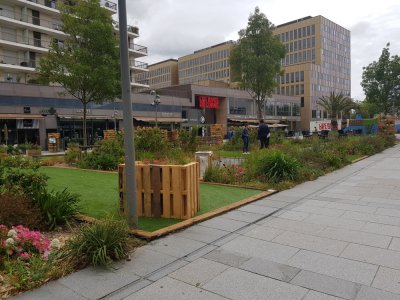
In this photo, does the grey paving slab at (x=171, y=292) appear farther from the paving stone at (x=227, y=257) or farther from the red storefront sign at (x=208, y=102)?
the red storefront sign at (x=208, y=102)

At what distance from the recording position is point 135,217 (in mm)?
5156

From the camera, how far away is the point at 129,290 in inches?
138

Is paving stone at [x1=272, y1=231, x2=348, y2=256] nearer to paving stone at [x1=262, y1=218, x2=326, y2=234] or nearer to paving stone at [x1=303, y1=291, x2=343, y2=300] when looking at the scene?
paving stone at [x1=262, y1=218, x2=326, y2=234]

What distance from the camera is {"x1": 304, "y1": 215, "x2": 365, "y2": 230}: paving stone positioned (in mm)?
5684

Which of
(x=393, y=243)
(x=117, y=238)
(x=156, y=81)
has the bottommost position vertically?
(x=393, y=243)

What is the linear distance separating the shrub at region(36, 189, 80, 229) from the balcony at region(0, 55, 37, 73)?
39136 mm

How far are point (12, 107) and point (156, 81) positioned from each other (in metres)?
Result: 91.2

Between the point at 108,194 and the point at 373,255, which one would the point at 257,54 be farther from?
the point at 373,255

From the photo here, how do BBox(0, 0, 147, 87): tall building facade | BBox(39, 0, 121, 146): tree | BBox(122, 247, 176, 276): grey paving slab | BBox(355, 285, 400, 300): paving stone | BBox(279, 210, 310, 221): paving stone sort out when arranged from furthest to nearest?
BBox(0, 0, 147, 87): tall building facade → BBox(39, 0, 121, 146): tree → BBox(279, 210, 310, 221): paving stone → BBox(122, 247, 176, 276): grey paving slab → BBox(355, 285, 400, 300): paving stone

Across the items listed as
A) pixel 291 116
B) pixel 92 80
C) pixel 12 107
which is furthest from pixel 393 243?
pixel 291 116

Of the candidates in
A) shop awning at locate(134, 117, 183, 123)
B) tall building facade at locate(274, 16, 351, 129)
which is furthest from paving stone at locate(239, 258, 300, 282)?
tall building facade at locate(274, 16, 351, 129)

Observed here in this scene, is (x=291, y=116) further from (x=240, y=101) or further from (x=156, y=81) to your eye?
(x=156, y=81)

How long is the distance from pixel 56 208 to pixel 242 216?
10.1ft

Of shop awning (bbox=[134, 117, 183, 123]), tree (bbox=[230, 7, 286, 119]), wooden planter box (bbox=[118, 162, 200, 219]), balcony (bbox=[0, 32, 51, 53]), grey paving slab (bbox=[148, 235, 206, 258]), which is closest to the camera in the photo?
grey paving slab (bbox=[148, 235, 206, 258])
